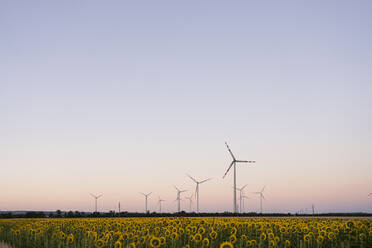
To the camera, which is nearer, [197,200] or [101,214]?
[101,214]

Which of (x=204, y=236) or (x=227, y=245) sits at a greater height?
(x=227, y=245)

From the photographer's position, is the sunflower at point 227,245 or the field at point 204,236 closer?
the sunflower at point 227,245

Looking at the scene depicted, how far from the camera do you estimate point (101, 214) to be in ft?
280

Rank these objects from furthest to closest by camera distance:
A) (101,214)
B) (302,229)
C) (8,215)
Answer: (101,214) < (8,215) < (302,229)

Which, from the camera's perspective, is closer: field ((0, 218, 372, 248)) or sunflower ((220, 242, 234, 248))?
sunflower ((220, 242, 234, 248))

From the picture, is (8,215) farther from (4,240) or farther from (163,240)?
(163,240)

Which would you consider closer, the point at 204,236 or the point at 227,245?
the point at 227,245

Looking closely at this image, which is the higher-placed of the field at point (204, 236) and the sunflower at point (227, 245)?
the sunflower at point (227, 245)

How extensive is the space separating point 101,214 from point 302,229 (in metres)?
65.3

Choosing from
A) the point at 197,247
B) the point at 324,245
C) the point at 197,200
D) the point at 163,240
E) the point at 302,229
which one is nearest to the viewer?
the point at 163,240

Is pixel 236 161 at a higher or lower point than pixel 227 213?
higher

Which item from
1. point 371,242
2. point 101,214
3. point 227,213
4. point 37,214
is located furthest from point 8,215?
point 371,242

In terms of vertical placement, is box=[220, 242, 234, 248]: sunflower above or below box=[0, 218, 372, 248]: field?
above

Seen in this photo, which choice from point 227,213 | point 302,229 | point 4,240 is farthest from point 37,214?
point 302,229
